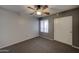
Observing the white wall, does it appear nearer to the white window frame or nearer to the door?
the white window frame

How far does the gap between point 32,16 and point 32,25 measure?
22 centimetres

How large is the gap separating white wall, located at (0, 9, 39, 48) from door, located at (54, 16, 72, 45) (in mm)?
503

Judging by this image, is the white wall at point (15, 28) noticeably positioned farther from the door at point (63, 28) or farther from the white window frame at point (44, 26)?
the door at point (63, 28)

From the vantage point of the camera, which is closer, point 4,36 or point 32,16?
point 4,36

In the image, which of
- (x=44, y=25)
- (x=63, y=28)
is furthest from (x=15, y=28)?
(x=63, y=28)

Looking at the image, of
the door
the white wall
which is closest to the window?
the white wall

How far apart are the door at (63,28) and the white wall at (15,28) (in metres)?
0.50

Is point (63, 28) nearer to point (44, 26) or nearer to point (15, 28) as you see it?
point (44, 26)

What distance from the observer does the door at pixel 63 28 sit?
162 centimetres

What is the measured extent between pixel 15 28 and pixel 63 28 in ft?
3.50
